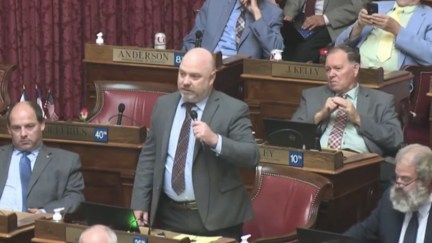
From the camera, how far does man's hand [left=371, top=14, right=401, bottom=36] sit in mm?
6836

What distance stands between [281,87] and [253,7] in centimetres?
84

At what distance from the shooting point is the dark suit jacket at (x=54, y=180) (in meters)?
5.51

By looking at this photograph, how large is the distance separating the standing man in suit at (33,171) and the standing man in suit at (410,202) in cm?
157

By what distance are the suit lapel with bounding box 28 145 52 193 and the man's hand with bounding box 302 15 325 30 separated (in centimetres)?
261

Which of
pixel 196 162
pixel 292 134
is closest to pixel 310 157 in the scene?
pixel 292 134

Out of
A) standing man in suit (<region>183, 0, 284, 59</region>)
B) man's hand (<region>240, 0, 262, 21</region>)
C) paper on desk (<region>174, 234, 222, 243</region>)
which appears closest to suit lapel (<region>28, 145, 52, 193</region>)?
paper on desk (<region>174, 234, 222, 243</region>)

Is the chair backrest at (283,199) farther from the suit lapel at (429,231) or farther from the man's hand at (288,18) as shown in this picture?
the man's hand at (288,18)

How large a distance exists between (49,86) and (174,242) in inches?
165

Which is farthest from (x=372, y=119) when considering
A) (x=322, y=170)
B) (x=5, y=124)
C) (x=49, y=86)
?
(x=49, y=86)

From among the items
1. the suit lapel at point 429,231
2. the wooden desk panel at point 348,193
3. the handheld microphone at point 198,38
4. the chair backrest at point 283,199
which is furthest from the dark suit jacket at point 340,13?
the suit lapel at point 429,231

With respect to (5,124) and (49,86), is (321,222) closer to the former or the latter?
(5,124)

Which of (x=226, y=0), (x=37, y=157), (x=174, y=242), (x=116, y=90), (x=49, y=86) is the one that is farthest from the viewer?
(x=49, y=86)

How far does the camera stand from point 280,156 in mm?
5633

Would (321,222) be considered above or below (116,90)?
below
